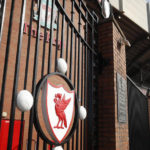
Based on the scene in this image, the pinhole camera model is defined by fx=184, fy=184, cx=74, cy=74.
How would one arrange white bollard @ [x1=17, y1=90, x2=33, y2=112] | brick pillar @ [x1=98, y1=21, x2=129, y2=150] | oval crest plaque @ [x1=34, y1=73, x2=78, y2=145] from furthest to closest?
brick pillar @ [x1=98, y1=21, x2=129, y2=150]
oval crest plaque @ [x1=34, y1=73, x2=78, y2=145]
white bollard @ [x1=17, y1=90, x2=33, y2=112]

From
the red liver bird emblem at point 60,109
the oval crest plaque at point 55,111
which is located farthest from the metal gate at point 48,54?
the red liver bird emblem at point 60,109

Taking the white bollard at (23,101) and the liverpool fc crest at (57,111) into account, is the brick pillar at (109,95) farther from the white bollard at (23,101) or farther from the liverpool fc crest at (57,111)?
the white bollard at (23,101)

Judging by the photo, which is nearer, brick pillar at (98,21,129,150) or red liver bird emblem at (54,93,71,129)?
red liver bird emblem at (54,93,71,129)

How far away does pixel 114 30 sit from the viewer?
2.91 m

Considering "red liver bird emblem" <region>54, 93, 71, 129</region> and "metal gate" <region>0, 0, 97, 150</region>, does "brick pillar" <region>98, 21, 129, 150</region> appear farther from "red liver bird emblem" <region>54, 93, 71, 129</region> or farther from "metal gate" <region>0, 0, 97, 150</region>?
"red liver bird emblem" <region>54, 93, 71, 129</region>

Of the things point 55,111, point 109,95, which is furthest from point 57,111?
point 109,95

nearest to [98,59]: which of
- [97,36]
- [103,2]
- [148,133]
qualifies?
[97,36]

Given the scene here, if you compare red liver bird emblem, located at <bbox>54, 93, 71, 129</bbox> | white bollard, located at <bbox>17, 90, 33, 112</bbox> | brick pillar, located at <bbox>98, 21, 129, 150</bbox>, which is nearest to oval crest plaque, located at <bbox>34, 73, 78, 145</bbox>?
red liver bird emblem, located at <bbox>54, 93, 71, 129</bbox>

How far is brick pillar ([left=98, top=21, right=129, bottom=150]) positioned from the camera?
248cm

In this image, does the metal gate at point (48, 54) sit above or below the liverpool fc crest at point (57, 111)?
above

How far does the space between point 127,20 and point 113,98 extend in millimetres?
5272

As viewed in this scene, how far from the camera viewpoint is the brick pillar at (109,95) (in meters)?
2.48

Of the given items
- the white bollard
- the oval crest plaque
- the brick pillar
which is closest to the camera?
the white bollard

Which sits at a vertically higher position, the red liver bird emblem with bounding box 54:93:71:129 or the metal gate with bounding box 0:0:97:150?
the metal gate with bounding box 0:0:97:150
